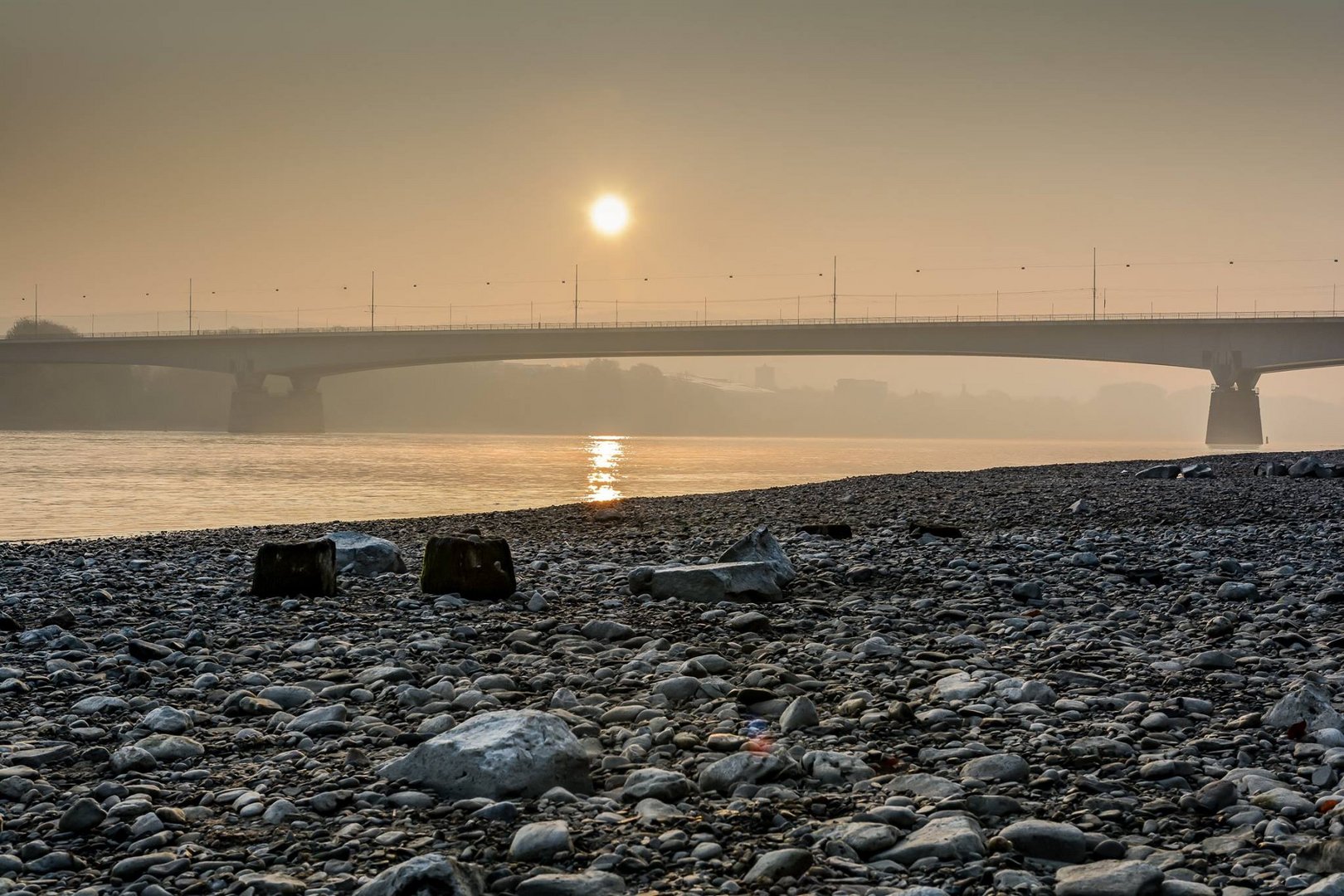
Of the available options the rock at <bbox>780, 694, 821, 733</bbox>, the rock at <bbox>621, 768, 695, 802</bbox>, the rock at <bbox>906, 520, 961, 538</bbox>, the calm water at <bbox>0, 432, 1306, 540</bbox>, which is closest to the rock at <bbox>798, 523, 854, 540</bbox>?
the rock at <bbox>906, 520, 961, 538</bbox>

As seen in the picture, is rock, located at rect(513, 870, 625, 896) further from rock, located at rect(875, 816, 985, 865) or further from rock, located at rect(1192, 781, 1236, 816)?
rock, located at rect(1192, 781, 1236, 816)

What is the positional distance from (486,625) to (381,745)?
9.37 ft

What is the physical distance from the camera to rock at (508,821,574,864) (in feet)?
11.7

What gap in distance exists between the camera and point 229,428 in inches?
4624

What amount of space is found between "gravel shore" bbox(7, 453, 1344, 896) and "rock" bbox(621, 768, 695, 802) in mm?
16

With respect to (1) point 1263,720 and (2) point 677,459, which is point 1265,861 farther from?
(2) point 677,459

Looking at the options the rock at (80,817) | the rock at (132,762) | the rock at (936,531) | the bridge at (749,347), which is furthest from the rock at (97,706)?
the bridge at (749,347)

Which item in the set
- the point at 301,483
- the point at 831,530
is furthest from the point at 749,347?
the point at 831,530

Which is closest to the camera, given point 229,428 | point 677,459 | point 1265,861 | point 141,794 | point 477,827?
point 1265,861

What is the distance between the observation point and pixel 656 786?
417 centimetres

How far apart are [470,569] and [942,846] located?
6133 millimetres

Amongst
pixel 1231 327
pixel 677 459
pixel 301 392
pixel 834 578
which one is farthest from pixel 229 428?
pixel 834 578

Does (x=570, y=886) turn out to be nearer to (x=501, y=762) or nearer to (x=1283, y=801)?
(x=501, y=762)

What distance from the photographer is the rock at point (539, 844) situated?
11.7 ft
